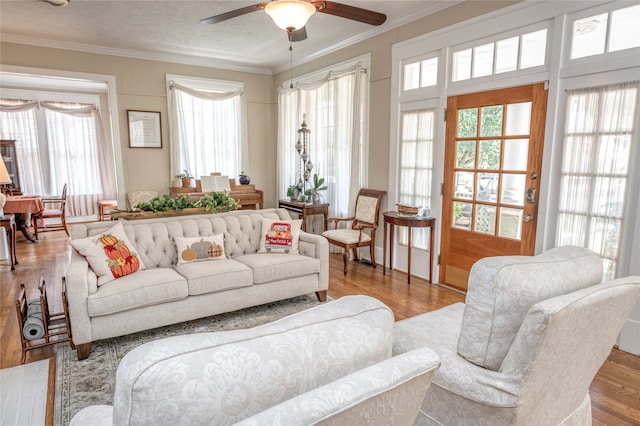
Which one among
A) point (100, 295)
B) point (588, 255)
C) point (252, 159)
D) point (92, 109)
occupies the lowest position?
point (100, 295)

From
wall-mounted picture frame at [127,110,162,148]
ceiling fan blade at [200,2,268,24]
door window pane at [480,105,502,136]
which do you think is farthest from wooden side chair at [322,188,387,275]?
wall-mounted picture frame at [127,110,162,148]

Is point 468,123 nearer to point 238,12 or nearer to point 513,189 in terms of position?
point 513,189

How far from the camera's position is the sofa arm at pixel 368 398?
2.29 ft

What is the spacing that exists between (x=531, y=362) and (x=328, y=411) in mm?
803

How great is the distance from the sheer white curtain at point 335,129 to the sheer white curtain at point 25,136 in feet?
16.8

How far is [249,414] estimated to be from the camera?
2.59 feet

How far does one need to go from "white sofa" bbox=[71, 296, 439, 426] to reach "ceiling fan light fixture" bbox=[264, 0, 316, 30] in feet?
7.86

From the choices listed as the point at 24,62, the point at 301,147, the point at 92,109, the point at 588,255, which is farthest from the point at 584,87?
the point at 92,109

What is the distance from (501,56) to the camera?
3.37 m

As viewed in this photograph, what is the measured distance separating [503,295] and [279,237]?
8.45ft

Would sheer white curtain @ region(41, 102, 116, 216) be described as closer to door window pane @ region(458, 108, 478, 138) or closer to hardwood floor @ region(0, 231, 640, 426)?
hardwood floor @ region(0, 231, 640, 426)

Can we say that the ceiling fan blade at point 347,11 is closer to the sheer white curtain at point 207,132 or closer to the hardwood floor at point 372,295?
the hardwood floor at point 372,295

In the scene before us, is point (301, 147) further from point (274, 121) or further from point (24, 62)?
point (24, 62)

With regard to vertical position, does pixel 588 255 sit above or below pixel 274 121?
below
